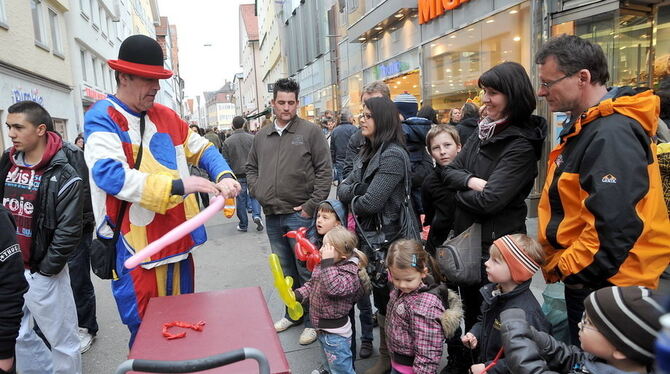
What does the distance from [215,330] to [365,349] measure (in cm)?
199

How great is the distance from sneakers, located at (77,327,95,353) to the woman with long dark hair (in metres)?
2.53

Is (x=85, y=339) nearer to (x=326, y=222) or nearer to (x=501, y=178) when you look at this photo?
(x=326, y=222)

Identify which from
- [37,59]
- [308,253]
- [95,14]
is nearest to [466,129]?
[308,253]

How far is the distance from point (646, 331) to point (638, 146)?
0.82 metres

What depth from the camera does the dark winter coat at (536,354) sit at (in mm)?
1688

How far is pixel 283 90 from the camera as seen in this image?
390cm

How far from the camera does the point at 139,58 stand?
2342mm

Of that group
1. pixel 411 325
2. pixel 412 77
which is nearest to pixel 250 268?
pixel 411 325

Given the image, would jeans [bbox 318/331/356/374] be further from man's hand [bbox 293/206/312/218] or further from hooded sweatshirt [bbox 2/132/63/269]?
hooded sweatshirt [bbox 2/132/63/269]

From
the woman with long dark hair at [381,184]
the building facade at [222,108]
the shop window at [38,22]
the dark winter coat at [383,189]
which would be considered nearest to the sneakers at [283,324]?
the woman with long dark hair at [381,184]

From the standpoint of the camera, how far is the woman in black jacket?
2420 millimetres

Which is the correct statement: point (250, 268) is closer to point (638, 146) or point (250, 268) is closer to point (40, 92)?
point (638, 146)

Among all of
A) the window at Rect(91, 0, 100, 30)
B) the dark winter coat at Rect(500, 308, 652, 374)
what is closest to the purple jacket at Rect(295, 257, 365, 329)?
the dark winter coat at Rect(500, 308, 652, 374)

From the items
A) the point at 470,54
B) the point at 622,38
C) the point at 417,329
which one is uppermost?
the point at 470,54
